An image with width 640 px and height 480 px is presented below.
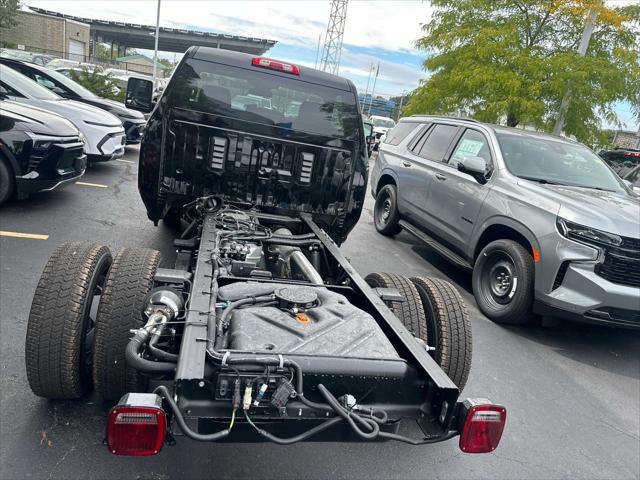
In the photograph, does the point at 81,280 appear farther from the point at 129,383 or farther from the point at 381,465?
the point at 381,465

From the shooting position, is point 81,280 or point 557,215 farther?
point 557,215

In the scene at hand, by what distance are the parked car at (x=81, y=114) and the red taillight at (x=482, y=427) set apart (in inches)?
314

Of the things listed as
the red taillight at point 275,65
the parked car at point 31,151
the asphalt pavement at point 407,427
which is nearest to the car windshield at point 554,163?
the asphalt pavement at point 407,427

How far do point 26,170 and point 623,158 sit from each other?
14275 mm

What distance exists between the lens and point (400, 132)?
26.9ft

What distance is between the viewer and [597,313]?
14.3 ft

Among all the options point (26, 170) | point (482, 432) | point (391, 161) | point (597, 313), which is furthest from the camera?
point (391, 161)

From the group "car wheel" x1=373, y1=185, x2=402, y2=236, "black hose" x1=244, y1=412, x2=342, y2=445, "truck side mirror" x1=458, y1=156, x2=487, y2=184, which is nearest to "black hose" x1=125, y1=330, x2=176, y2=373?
"black hose" x1=244, y1=412, x2=342, y2=445

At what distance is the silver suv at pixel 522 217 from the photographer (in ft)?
14.3

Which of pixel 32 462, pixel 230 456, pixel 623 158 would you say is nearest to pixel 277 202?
pixel 230 456

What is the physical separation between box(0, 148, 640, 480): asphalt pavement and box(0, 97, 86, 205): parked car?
42 centimetres

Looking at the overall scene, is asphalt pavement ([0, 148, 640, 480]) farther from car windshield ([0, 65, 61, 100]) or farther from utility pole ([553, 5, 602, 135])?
utility pole ([553, 5, 602, 135])

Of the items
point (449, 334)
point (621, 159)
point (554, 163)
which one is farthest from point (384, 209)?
point (621, 159)

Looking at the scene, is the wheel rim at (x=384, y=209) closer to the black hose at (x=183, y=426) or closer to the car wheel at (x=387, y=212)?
the car wheel at (x=387, y=212)
